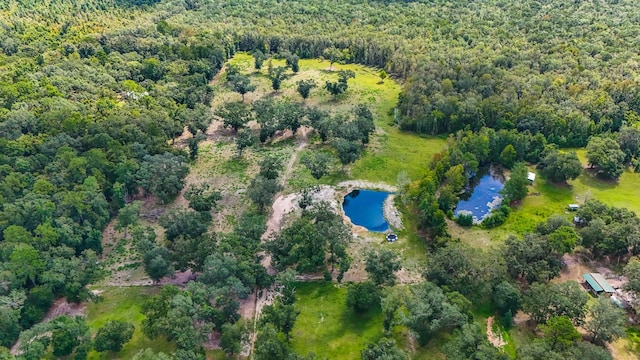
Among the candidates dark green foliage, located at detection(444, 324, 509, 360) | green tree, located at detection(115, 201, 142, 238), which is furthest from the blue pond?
green tree, located at detection(115, 201, 142, 238)

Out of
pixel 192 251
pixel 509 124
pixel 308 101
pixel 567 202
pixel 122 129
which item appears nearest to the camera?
pixel 192 251

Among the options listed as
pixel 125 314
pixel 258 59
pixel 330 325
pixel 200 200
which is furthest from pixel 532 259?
pixel 258 59

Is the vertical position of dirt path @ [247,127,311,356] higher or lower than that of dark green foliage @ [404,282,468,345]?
lower

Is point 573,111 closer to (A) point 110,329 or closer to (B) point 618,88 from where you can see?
(B) point 618,88

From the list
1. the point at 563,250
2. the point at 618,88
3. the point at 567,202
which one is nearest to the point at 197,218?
the point at 563,250

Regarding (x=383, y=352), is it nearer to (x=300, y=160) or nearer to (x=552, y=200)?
(x=552, y=200)

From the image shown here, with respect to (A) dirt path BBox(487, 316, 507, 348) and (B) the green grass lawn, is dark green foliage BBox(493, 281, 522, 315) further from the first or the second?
(B) the green grass lawn
